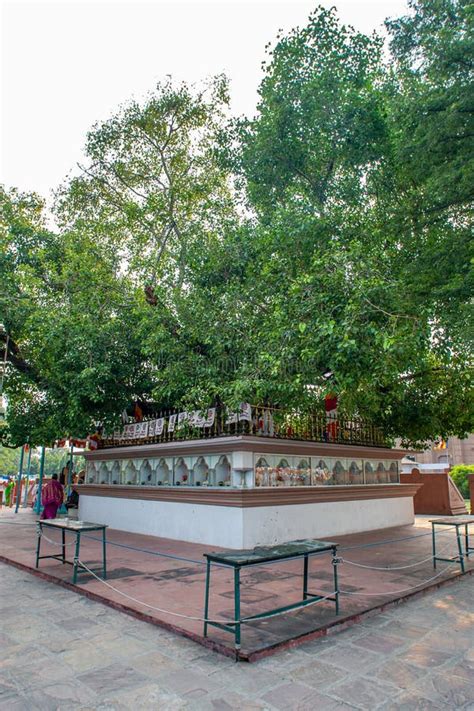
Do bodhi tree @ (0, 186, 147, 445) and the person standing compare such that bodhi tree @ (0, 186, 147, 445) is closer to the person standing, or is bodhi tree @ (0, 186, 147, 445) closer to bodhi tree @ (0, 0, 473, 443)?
bodhi tree @ (0, 0, 473, 443)

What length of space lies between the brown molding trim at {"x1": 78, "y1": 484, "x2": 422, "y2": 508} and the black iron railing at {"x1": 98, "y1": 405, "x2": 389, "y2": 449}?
121 centimetres

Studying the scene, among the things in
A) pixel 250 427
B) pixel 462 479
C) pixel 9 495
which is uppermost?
pixel 250 427

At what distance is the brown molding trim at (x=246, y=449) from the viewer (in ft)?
33.3

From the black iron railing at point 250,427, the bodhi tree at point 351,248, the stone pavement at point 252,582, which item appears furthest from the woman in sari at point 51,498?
the bodhi tree at point 351,248

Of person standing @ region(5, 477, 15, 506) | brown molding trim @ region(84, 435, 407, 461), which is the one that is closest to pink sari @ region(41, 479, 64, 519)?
brown molding trim @ region(84, 435, 407, 461)

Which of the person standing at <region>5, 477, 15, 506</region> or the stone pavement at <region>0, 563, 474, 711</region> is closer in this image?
the stone pavement at <region>0, 563, 474, 711</region>

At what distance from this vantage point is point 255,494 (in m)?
9.85

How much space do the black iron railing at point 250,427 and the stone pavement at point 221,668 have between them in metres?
5.57

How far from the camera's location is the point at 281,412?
11094 mm

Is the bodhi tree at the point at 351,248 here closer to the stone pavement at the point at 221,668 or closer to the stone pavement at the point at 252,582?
the stone pavement at the point at 252,582

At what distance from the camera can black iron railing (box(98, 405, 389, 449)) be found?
35.3ft

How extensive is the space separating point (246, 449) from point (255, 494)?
947 mm

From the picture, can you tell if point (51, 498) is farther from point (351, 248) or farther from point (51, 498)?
point (351, 248)

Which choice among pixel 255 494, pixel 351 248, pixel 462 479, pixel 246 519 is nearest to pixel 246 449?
pixel 255 494
